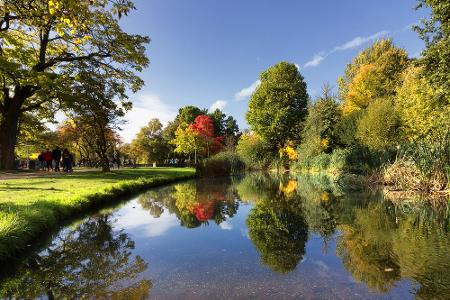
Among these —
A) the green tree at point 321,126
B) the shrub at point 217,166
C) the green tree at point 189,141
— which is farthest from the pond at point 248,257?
the green tree at point 189,141

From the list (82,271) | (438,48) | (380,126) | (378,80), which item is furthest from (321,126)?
(82,271)

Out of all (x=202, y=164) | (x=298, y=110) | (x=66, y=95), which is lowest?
(x=202, y=164)

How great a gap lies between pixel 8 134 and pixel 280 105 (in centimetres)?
2980

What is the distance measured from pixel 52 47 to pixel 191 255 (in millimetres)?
21402

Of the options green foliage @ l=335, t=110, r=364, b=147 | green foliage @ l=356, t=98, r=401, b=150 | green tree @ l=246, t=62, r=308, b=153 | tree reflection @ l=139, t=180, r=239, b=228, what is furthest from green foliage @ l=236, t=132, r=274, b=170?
tree reflection @ l=139, t=180, r=239, b=228

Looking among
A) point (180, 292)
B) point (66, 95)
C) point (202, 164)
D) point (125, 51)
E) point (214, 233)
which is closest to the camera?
point (180, 292)

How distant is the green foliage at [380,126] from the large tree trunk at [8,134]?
23388 millimetres

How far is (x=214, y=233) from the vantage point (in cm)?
670

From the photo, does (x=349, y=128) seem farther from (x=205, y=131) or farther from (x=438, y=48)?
(x=205, y=131)

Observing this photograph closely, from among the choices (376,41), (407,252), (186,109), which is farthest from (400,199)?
(186,109)

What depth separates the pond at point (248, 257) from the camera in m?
3.63

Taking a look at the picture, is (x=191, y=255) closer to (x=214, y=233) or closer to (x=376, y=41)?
(x=214, y=233)

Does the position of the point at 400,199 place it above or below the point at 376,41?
below

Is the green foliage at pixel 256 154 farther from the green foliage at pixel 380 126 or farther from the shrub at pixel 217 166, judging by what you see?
the green foliage at pixel 380 126
